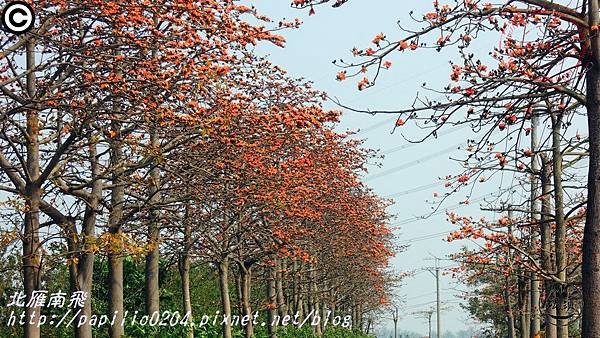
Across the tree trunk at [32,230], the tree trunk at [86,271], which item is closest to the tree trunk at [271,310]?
the tree trunk at [86,271]

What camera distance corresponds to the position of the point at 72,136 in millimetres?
11133

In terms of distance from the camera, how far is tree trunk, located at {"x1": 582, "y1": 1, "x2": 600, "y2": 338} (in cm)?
727

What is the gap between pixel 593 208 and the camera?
7.34 m

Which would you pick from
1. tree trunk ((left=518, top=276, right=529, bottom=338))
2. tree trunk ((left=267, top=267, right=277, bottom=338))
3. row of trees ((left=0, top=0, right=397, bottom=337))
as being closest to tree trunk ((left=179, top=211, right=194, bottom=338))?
row of trees ((left=0, top=0, right=397, bottom=337))

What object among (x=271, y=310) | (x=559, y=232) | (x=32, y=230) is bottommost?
(x=271, y=310)

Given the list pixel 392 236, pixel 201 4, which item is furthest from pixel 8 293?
pixel 392 236

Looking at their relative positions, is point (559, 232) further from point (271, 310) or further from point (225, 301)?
point (271, 310)

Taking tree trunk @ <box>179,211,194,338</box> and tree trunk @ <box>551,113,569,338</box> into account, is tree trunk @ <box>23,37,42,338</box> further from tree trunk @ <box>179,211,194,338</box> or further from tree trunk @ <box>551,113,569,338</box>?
tree trunk @ <box>551,113,569,338</box>

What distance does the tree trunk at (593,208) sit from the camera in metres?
7.27

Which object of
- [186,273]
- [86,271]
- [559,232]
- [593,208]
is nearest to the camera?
[593,208]

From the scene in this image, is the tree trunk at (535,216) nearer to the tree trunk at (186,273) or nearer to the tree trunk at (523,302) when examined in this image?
the tree trunk at (523,302)

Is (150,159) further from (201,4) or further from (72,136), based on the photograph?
(201,4)

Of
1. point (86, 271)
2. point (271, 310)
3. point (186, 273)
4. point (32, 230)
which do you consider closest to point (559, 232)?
point (86, 271)

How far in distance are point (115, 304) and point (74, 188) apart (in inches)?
138
